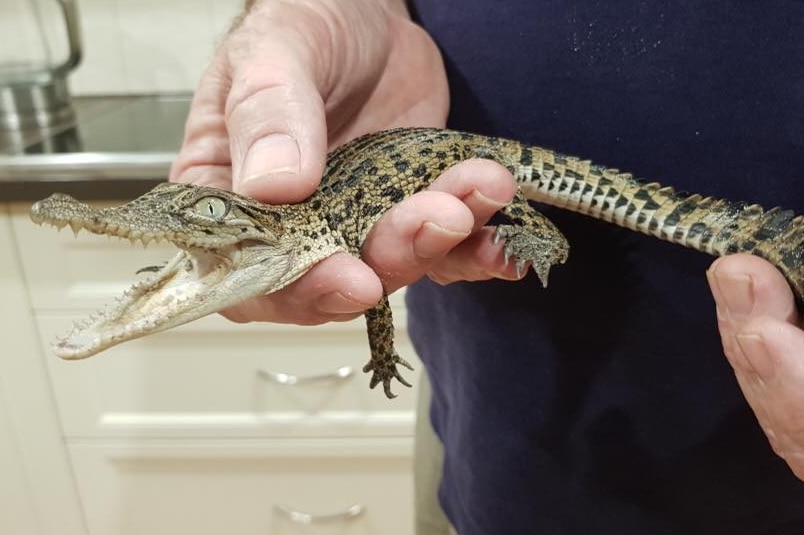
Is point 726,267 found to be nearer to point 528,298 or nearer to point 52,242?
point 528,298

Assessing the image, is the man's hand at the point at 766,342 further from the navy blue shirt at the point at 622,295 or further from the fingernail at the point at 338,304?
the fingernail at the point at 338,304

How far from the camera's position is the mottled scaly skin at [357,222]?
0.73 meters

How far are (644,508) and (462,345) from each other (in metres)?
0.30

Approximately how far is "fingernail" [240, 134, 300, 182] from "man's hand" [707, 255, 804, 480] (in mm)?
403

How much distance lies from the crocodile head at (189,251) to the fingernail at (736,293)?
15.7 inches

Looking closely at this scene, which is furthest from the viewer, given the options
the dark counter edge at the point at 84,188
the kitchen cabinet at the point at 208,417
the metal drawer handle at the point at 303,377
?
the metal drawer handle at the point at 303,377

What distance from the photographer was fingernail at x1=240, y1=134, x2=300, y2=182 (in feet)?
2.38

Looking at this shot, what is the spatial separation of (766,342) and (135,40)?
1899mm

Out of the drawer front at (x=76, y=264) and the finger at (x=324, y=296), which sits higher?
the finger at (x=324, y=296)

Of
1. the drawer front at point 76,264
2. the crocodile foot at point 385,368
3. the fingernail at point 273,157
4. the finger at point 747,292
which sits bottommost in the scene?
the drawer front at point 76,264

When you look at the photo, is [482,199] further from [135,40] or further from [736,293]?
[135,40]

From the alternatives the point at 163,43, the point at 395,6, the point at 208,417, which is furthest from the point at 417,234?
the point at 163,43

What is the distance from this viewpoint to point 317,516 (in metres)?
1.81

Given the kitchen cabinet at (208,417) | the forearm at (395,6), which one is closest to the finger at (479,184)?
the forearm at (395,6)
